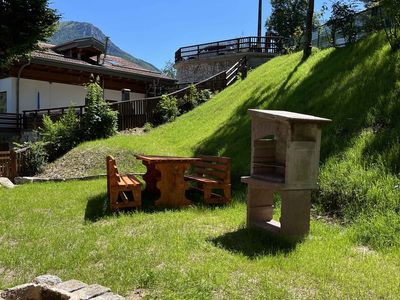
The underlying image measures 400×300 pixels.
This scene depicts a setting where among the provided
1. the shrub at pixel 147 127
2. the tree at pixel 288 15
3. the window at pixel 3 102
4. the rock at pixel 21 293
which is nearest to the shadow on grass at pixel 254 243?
the rock at pixel 21 293

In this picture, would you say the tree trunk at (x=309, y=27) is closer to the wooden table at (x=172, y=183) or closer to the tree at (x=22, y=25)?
the tree at (x=22, y=25)

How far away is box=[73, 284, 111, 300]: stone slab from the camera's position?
13.0 feet

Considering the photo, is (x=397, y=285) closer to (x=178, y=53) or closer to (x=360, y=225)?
(x=360, y=225)

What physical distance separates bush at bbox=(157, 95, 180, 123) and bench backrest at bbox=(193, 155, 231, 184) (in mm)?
11250

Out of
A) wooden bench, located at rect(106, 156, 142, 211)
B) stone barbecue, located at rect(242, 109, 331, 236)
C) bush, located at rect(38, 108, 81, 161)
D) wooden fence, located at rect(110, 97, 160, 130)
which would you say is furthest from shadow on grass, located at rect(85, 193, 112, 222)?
wooden fence, located at rect(110, 97, 160, 130)

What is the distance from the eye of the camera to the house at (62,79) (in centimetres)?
2372

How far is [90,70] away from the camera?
25.7 meters

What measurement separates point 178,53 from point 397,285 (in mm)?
35750

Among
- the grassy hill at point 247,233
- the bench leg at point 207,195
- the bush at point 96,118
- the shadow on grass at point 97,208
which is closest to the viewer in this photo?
the grassy hill at point 247,233

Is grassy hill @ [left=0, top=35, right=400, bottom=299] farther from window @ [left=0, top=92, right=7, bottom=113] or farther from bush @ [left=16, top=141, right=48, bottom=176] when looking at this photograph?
window @ [left=0, top=92, right=7, bottom=113]

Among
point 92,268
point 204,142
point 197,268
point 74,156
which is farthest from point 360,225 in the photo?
point 74,156

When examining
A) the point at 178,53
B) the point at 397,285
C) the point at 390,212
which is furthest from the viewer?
the point at 178,53

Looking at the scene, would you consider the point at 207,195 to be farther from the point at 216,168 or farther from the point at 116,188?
the point at 116,188

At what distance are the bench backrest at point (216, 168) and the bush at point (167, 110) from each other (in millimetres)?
11250
